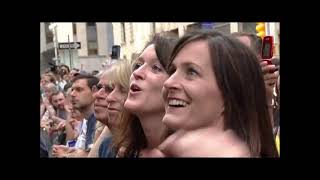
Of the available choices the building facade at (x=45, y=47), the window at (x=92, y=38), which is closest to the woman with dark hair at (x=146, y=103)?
the window at (x=92, y=38)

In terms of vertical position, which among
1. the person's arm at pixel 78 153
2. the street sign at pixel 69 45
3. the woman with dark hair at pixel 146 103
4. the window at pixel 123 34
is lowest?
the person's arm at pixel 78 153

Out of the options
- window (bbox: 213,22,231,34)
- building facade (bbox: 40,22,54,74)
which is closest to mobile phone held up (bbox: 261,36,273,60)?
window (bbox: 213,22,231,34)

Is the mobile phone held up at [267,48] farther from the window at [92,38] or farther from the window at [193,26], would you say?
the window at [92,38]

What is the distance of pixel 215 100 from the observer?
296 cm

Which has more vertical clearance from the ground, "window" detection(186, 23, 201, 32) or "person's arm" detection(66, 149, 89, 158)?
"window" detection(186, 23, 201, 32)

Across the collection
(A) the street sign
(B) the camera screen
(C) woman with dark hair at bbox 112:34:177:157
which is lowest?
(C) woman with dark hair at bbox 112:34:177:157

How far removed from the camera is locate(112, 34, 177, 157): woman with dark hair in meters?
2.95

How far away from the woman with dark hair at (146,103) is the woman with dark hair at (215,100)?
0.16ft

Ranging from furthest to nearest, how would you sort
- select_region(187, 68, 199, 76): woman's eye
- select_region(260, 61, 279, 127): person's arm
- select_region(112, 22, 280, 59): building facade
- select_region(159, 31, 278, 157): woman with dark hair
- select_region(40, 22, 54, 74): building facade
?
1. select_region(40, 22, 54, 74): building facade
2. select_region(112, 22, 280, 59): building facade
3. select_region(260, 61, 279, 127): person's arm
4. select_region(187, 68, 199, 76): woman's eye
5. select_region(159, 31, 278, 157): woman with dark hair

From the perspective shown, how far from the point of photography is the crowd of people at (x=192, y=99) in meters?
2.84

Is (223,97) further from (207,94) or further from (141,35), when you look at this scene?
(141,35)

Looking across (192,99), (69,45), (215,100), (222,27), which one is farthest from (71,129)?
(222,27)

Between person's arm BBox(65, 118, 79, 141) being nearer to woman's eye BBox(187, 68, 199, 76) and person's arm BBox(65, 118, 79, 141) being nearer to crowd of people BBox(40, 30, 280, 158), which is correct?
crowd of people BBox(40, 30, 280, 158)
